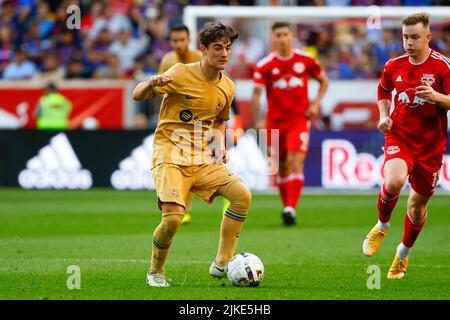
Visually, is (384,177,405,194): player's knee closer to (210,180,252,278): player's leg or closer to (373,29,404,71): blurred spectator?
(210,180,252,278): player's leg

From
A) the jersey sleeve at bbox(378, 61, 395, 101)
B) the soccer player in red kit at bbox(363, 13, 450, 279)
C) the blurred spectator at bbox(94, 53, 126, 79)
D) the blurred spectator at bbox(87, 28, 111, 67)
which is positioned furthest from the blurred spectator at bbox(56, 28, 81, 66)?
the soccer player in red kit at bbox(363, 13, 450, 279)

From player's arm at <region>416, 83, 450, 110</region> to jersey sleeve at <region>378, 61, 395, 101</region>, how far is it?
0.58 meters

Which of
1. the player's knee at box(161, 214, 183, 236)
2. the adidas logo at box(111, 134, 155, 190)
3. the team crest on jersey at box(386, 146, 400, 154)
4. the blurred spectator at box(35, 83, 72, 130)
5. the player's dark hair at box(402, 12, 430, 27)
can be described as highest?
the player's dark hair at box(402, 12, 430, 27)

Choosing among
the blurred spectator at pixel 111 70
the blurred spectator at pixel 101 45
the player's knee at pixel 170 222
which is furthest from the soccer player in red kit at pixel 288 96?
the blurred spectator at pixel 101 45

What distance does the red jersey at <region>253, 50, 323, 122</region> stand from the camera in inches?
584

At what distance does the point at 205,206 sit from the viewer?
17.8 metres

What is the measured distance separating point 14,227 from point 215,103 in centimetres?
589

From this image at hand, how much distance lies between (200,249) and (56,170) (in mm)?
8920

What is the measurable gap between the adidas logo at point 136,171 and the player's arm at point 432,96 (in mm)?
11256

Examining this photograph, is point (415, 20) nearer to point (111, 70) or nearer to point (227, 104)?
point (227, 104)

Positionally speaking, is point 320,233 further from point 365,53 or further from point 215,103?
point 365,53

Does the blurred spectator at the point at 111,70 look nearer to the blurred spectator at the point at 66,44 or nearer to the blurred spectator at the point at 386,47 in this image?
the blurred spectator at the point at 66,44

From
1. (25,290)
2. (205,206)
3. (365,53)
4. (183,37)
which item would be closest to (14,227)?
(183,37)

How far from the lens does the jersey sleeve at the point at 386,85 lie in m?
9.36
